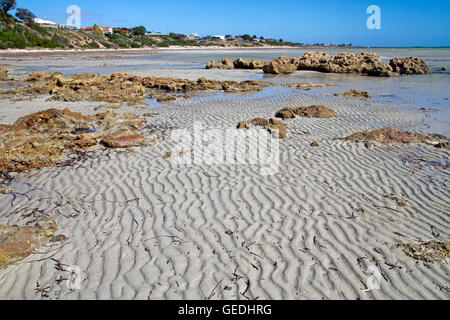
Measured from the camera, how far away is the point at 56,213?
430 centimetres

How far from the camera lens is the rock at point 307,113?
31.3 feet

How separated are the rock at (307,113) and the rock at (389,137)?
212cm

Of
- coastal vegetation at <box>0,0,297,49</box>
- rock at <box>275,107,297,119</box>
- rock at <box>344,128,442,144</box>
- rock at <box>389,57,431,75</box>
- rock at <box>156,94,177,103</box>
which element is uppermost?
coastal vegetation at <box>0,0,297,49</box>

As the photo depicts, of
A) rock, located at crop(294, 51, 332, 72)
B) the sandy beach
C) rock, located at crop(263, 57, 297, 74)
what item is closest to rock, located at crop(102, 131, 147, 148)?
the sandy beach

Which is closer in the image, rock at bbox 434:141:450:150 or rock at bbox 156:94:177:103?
rock at bbox 434:141:450:150

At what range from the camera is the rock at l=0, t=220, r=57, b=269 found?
3326 mm

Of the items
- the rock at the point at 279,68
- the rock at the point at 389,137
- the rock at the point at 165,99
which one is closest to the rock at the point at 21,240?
the rock at the point at 389,137

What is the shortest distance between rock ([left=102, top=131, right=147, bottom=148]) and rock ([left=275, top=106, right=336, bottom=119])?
4.71 meters

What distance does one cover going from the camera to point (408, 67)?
23.2m

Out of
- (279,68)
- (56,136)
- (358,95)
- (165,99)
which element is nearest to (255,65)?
(279,68)

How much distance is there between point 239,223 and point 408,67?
2554cm

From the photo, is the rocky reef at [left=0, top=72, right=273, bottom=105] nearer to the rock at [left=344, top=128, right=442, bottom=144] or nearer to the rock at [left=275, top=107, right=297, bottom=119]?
the rock at [left=275, top=107, right=297, bottom=119]

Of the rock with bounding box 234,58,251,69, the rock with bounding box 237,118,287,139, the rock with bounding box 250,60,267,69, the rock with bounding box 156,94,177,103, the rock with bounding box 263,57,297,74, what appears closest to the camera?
the rock with bounding box 237,118,287,139

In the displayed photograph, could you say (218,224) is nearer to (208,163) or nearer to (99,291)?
(99,291)
